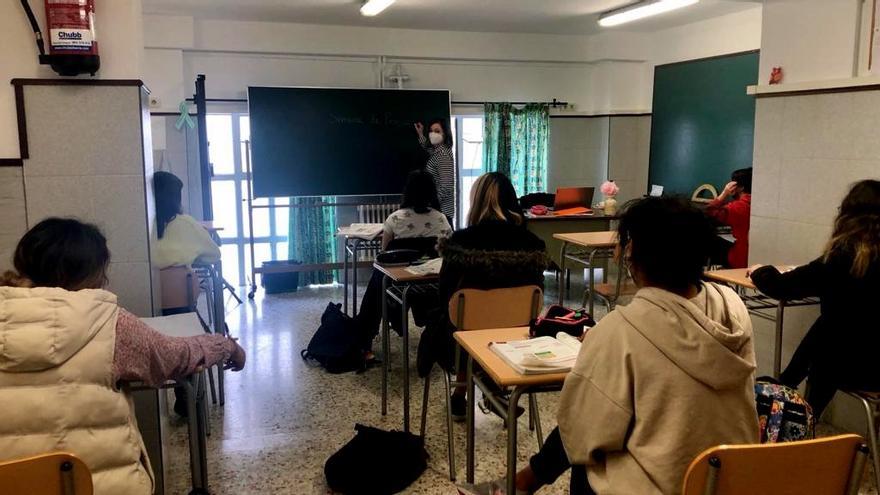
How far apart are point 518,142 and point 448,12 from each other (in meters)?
1.76

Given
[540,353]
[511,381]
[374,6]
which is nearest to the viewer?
[511,381]

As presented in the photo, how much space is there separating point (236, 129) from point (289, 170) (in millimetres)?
812

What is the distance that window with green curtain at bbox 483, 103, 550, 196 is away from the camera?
7.10 metres

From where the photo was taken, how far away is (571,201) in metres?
5.97

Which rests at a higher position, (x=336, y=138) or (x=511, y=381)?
(x=336, y=138)

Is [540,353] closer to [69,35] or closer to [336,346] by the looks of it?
[69,35]

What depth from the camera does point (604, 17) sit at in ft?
20.1

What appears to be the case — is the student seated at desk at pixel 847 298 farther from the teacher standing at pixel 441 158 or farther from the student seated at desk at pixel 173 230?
the teacher standing at pixel 441 158

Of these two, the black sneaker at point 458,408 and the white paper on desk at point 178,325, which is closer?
the white paper on desk at point 178,325

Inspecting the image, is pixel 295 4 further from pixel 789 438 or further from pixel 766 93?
pixel 789 438

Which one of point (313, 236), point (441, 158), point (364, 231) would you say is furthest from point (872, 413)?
point (313, 236)

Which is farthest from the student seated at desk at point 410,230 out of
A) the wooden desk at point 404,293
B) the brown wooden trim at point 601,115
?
the brown wooden trim at point 601,115

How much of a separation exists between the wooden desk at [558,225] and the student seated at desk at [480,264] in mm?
2941

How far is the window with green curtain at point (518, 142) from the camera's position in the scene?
7102mm
